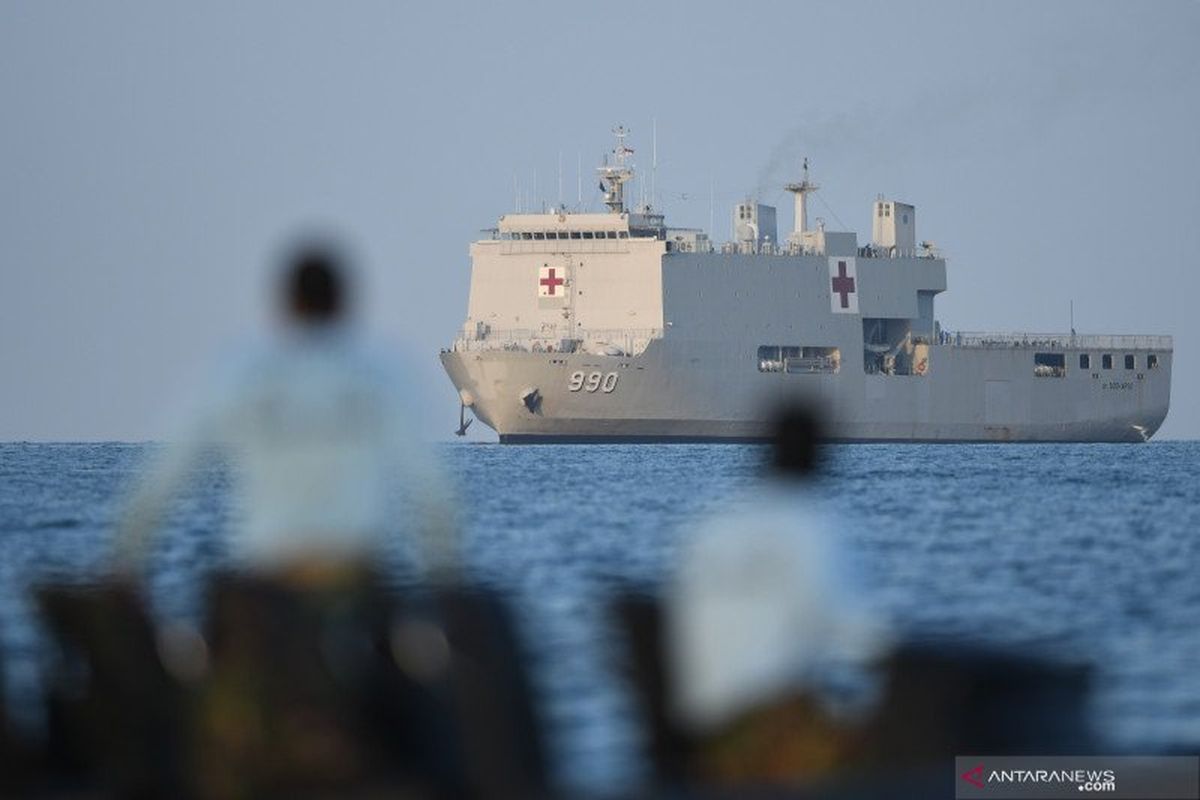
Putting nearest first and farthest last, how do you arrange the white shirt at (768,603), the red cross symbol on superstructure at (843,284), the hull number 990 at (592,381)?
1. the white shirt at (768,603)
2. the hull number 990 at (592,381)
3. the red cross symbol on superstructure at (843,284)

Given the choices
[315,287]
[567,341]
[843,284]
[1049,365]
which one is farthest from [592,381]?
[315,287]

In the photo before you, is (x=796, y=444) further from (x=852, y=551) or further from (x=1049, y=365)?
(x=1049, y=365)

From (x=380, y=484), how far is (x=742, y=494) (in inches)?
1319

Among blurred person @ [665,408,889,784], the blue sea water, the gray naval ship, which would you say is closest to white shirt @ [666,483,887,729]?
blurred person @ [665,408,889,784]

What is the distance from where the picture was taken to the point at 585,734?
→ 12.7m

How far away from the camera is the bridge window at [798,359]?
77.9 meters

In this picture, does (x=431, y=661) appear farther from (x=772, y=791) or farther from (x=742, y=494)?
(x=742, y=494)

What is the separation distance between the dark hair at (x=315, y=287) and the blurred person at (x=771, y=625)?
1162mm

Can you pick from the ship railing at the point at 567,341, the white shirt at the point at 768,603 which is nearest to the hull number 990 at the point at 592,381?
the ship railing at the point at 567,341

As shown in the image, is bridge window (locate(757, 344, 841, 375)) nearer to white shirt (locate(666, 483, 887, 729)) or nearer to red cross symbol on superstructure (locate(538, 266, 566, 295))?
red cross symbol on superstructure (locate(538, 266, 566, 295))

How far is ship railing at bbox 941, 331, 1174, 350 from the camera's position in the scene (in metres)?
85.4

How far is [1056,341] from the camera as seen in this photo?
284 ft

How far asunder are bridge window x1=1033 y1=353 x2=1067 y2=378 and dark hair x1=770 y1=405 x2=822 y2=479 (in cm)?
7885

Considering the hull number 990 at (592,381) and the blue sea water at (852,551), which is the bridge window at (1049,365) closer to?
the hull number 990 at (592,381)
